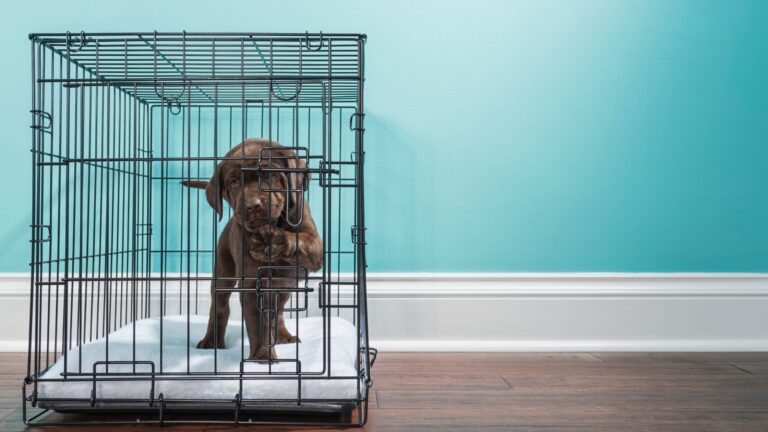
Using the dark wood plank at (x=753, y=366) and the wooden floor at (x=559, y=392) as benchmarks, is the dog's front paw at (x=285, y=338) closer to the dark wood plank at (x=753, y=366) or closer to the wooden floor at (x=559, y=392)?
the wooden floor at (x=559, y=392)

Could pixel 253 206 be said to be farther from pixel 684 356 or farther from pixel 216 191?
pixel 684 356

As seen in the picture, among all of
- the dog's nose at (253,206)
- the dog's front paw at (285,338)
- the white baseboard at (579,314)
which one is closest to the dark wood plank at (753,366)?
the white baseboard at (579,314)

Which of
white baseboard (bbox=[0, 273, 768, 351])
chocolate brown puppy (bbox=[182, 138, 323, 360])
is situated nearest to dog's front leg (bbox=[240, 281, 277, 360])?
chocolate brown puppy (bbox=[182, 138, 323, 360])

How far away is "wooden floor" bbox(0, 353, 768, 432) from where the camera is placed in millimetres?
1569

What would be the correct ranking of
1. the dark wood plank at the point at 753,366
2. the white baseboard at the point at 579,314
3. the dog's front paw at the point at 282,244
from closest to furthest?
the dog's front paw at the point at 282,244
the dark wood plank at the point at 753,366
the white baseboard at the point at 579,314

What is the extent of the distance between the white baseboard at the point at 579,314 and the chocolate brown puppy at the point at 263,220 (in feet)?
2.91

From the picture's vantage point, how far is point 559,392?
1.87 meters

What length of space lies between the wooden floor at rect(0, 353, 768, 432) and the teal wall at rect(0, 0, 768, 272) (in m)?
0.42

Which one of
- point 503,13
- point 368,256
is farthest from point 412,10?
point 368,256

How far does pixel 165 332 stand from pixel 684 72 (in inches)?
88.5

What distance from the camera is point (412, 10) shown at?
2566 millimetres

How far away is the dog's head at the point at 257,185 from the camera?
154 cm

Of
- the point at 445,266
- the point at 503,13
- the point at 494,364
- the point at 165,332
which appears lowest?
the point at 494,364

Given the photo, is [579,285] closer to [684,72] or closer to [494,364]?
[494,364]
